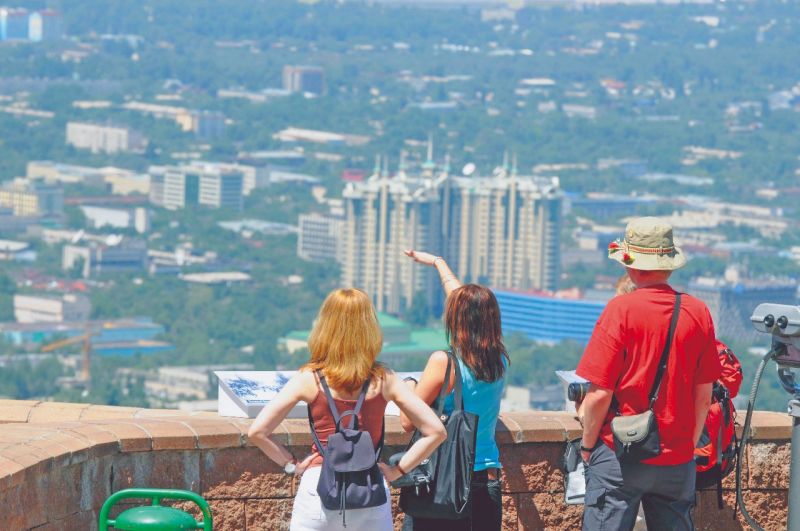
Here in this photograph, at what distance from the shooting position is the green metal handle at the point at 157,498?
151 inches

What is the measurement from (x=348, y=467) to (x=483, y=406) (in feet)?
1.34

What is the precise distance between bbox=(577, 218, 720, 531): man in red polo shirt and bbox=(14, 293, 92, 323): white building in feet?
203

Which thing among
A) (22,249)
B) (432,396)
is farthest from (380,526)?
(22,249)

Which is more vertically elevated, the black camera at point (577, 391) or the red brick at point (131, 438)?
the black camera at point (577, 391)

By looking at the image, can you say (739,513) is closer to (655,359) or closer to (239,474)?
(655,359)

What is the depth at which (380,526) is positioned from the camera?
3701 millimetres

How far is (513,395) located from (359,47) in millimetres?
89265

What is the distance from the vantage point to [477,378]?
12.9ft

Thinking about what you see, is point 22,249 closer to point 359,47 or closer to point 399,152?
point 399,152

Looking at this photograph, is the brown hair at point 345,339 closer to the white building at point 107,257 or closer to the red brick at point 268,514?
the red brick at point 268,514

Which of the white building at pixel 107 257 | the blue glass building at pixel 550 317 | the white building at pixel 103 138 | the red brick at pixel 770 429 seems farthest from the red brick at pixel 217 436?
the white building at pixel 103 138

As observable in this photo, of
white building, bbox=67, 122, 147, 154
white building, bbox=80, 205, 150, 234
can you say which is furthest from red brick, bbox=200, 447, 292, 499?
white building, bbox=67, 122, 147, 154

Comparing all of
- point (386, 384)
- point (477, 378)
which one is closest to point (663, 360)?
point (477, 378)

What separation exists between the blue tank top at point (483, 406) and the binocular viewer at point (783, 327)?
0.47 m
